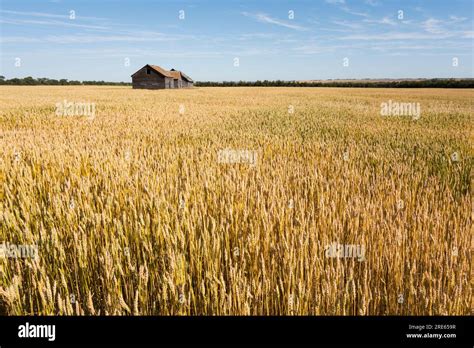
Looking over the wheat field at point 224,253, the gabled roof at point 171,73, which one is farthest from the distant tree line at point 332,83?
the wheat field at point 224,253

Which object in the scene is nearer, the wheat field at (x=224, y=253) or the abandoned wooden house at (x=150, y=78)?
the wheat field at (x=224, y=253)

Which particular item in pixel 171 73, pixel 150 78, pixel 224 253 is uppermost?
pixel 171 73

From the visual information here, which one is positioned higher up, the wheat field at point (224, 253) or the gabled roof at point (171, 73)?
the gabled roof at point (171, 73)

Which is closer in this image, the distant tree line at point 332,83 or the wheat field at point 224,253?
the wheat field at point 224,253

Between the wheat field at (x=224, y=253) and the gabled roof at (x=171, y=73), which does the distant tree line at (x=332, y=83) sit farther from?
the wheat field at (x=224, y=253)

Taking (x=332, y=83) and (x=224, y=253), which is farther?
(x=332, y=83)

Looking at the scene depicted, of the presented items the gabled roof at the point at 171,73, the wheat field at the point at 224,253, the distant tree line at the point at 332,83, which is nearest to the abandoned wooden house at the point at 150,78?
the gabled roof at the point at 171,73

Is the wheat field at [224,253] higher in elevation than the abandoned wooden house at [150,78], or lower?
lower

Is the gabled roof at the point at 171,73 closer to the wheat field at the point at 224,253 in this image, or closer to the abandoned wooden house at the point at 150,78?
the abandoned wooden house at the point at 150,78

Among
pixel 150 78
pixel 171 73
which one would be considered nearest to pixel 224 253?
pixel 150 78

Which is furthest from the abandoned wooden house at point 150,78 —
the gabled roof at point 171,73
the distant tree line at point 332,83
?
the distant tree line at point 332,83

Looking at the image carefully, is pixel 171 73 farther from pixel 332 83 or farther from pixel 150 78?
pixel 332 83

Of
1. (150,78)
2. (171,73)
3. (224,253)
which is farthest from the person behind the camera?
(171,73)
